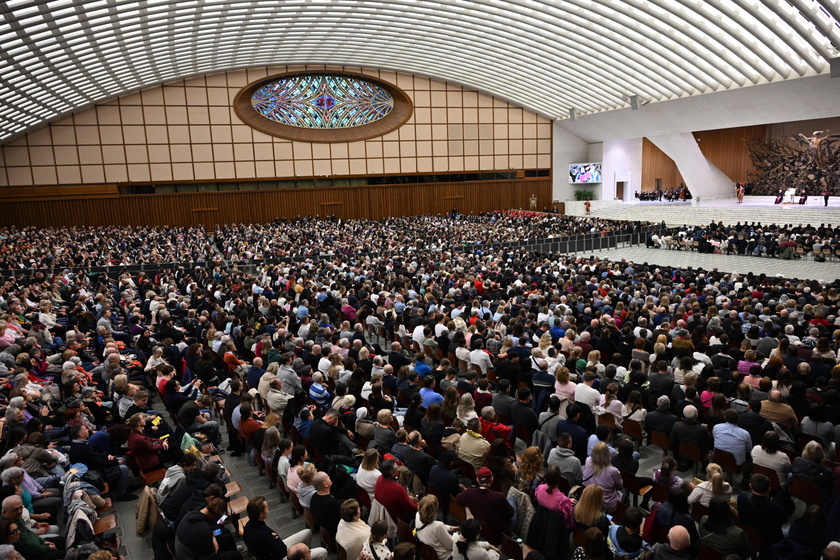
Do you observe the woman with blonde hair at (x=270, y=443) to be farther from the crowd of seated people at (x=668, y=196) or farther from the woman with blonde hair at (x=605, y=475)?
the crowd of seated people at (x=668, y=196)

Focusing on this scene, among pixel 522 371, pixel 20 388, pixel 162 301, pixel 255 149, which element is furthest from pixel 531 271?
pixel 255 149

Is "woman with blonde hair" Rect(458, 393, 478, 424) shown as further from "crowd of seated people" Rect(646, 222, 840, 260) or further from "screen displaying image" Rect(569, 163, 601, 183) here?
"screen displaying image" Rect(569, 163, 601, 183)

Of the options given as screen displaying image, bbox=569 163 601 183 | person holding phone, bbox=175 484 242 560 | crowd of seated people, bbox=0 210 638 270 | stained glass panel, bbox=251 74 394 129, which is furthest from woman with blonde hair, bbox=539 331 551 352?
screen displaying image, bbox=569 163 601 183

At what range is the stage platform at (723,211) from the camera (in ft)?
92.2

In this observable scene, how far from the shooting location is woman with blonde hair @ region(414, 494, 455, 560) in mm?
4246

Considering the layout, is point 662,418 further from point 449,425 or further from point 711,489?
point 449,425

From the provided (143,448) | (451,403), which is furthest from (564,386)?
(143,448)

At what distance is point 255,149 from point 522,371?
35.1 m

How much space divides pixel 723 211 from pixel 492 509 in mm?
33451

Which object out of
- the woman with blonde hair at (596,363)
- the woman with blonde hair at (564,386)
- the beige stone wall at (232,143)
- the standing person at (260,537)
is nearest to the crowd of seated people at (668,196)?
the beige stone wall at (232,143)

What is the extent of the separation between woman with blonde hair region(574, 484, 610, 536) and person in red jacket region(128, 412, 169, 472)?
486 cm

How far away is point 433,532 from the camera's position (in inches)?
168

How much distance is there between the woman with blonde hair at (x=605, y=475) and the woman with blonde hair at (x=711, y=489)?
0.64 metres

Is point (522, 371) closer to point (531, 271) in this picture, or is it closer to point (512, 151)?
point (531, 271)
